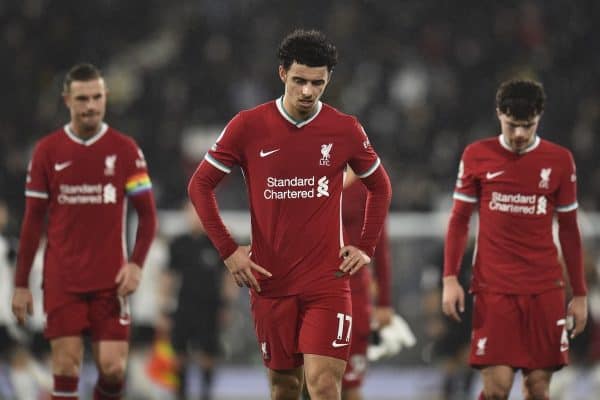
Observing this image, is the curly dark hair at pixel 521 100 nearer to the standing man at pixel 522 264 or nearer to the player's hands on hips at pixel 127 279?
the standing man at pixel 522 264

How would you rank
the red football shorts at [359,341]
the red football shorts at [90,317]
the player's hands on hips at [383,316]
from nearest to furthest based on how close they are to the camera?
the red football shorts at [90,317] → the red football shorts at [359,341] → the player's hands on hips at [383,316]

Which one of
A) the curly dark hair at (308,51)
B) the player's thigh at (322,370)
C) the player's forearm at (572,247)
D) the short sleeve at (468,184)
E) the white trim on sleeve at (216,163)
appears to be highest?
the curly dark hair at (308,51)

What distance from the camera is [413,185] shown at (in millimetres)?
14953

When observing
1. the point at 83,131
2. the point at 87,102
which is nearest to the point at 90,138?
the point at 83,131

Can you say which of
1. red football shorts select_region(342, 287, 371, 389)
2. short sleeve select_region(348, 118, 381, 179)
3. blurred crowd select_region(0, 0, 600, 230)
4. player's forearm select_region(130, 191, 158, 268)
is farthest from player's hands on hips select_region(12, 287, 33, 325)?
blurred crowd select_region(0, 0, 600, 230)

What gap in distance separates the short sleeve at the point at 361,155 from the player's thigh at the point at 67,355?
213 centimetres

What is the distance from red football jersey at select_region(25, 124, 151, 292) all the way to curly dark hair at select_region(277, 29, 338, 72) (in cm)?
176

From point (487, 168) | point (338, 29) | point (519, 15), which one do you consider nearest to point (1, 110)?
point (338, 29)

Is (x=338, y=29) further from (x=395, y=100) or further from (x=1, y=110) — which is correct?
(x=1, y=110)

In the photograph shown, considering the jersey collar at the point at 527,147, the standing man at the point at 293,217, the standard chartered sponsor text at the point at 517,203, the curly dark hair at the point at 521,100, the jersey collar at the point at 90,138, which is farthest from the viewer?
the jersey collar at the point at 90,138

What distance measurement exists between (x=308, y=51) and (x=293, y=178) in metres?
0.63

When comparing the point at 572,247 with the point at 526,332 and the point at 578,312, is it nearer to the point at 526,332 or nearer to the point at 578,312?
the point at 578,312

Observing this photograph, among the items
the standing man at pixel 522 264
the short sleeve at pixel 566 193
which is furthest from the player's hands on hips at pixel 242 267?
the short sleeve at pixel 566 193

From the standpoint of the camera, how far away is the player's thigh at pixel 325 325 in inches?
229
